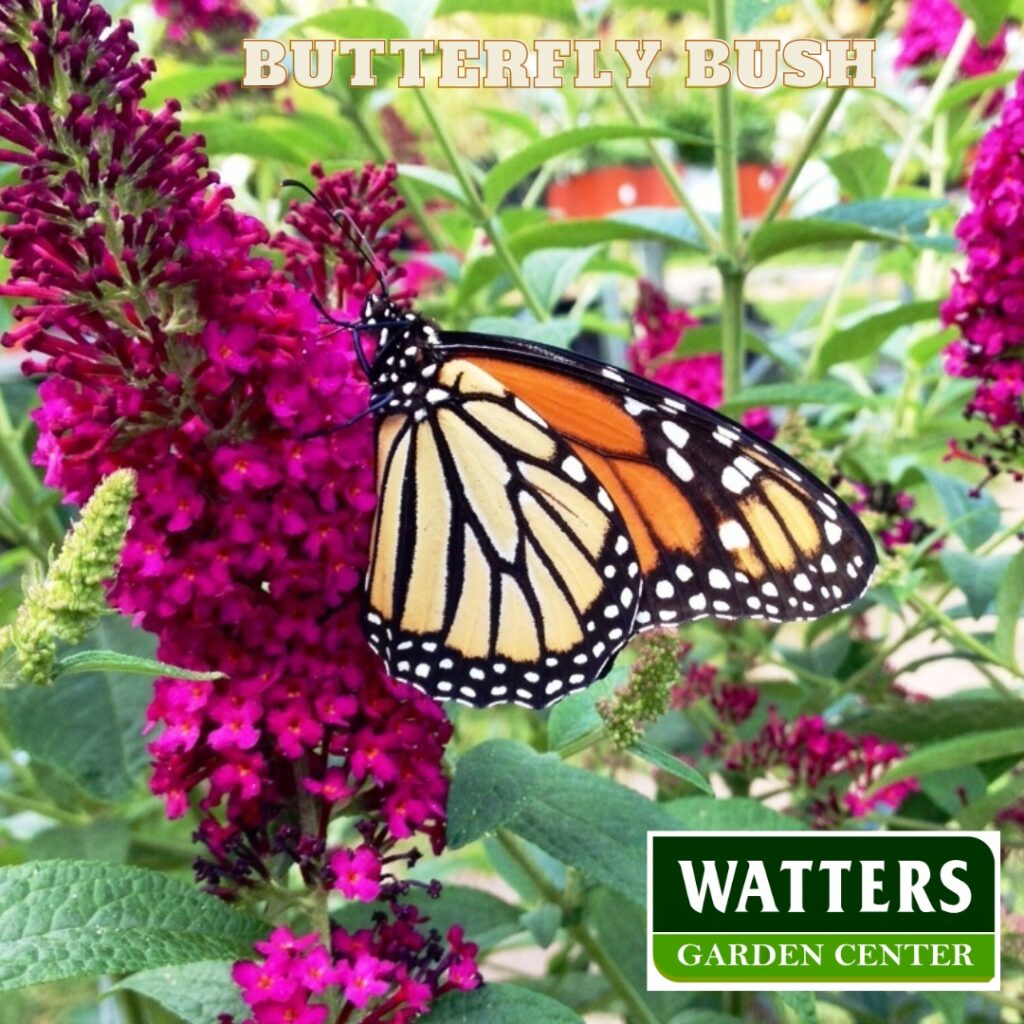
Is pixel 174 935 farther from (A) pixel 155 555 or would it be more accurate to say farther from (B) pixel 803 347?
(B) pixel 803 347

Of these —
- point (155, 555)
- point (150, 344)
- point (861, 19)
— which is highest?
point (861, 19)

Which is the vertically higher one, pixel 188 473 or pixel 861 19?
pixel 861 19

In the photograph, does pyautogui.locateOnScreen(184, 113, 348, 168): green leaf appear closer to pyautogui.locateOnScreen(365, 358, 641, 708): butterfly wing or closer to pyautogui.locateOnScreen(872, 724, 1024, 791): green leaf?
pyautogui.locateOnScreen(365, 358, 641, 708): butterfly wing

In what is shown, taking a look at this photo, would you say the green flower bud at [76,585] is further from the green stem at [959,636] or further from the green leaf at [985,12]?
the green leaf at [985,12]

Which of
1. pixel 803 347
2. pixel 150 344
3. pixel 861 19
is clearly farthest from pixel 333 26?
pixel 803 347

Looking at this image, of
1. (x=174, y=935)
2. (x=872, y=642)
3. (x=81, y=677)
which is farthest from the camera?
(x=872, y=642)
